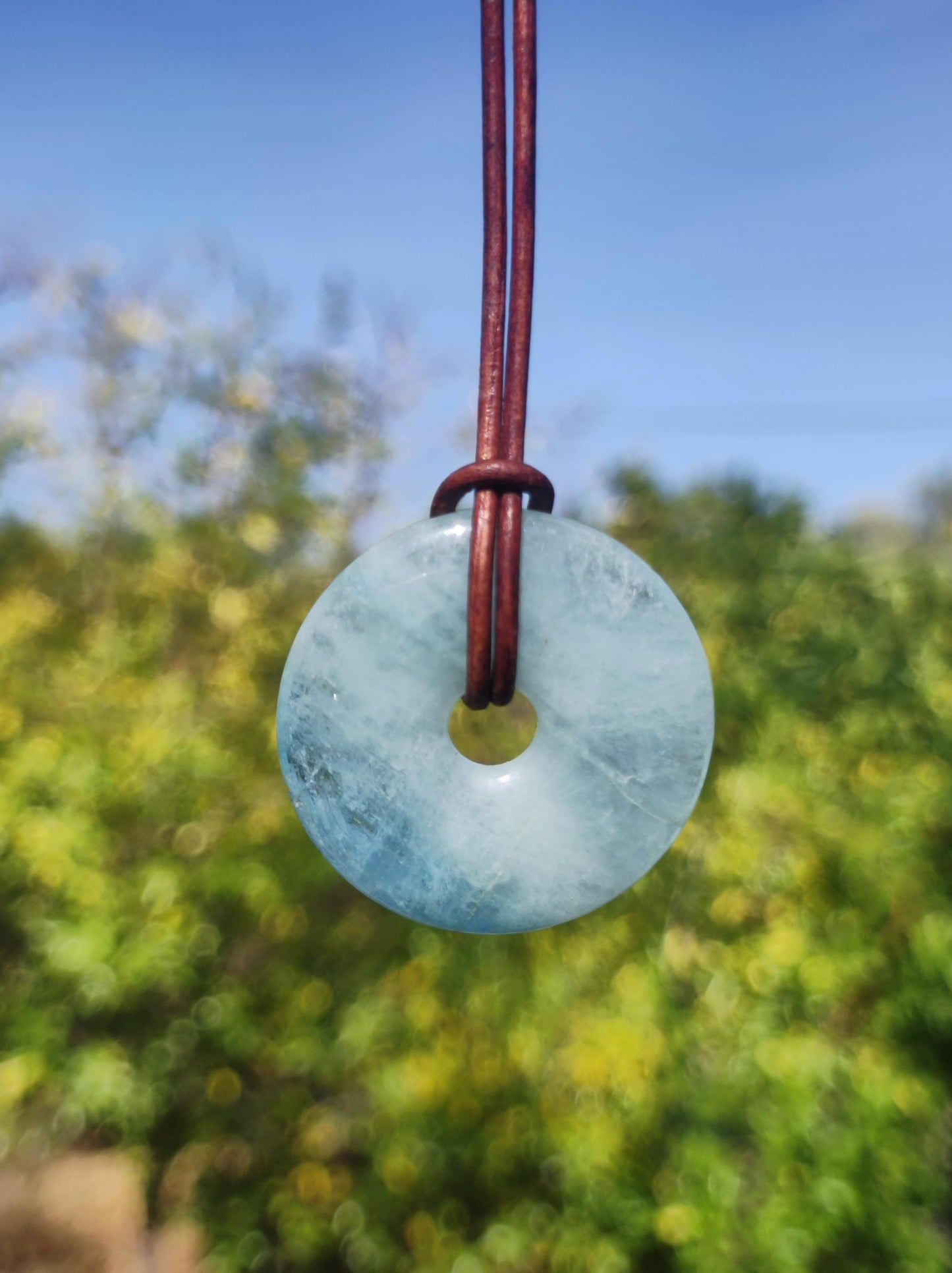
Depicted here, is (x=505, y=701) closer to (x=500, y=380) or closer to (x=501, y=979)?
(x=500, y=380)

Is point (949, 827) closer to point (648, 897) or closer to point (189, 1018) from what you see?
point (648, 897)

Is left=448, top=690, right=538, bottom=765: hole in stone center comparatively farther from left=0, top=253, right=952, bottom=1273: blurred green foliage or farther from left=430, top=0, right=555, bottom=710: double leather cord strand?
left=430, top=0, right=555, bottom=710: double leather cord strand

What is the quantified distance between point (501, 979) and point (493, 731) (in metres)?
0.65

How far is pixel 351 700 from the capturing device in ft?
2.30

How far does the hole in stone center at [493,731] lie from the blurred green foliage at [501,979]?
1.54 feet

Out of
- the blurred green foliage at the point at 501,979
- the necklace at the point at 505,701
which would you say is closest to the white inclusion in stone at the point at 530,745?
the necklace at the point at 505,701

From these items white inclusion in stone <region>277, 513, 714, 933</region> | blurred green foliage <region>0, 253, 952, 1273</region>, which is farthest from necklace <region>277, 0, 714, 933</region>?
blurred green foliage <region>0, 253, 952, 1273</region>

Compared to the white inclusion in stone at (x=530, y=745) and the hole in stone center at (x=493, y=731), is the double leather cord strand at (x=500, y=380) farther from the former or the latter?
the hole in stone center at (x=493, y=731)

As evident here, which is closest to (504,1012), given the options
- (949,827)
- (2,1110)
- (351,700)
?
(949,827)

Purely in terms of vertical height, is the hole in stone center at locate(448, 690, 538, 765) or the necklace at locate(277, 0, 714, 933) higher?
the necklace at locate(277, 0, 714, 933)

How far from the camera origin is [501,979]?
6.38ft

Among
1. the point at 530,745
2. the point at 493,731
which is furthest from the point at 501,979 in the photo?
the point at 530,745

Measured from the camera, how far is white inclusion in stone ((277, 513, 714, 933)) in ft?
2.26

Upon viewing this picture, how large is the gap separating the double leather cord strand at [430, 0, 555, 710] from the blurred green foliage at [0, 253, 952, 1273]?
1.36 meters
